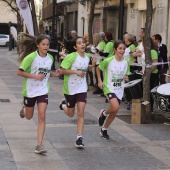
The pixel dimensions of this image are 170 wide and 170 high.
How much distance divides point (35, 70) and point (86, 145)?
5.04 ft

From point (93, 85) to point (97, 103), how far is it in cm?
382

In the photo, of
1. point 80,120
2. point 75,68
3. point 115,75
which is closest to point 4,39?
point 115,75

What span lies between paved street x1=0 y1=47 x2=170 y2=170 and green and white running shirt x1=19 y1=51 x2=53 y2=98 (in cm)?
90

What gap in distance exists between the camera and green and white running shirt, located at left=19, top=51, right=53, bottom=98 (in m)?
8.13

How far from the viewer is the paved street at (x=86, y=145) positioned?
7.48 metres

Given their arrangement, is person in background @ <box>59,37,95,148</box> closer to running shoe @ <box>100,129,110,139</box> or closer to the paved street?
the paved street

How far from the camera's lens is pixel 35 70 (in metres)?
8.17

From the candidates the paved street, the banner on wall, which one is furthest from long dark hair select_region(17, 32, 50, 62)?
the banner on wall

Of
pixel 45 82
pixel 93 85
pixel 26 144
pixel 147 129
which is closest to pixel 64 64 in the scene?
pixel 45 82

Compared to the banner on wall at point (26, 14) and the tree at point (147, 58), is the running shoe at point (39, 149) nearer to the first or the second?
the tree at point (147, 58)

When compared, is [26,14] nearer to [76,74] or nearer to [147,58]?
[147,58]

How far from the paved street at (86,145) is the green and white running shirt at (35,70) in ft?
2.95

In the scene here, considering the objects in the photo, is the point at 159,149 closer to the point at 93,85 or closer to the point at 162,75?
the point at 162,75

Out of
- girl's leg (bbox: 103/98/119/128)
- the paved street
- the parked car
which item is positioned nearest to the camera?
the paved street
